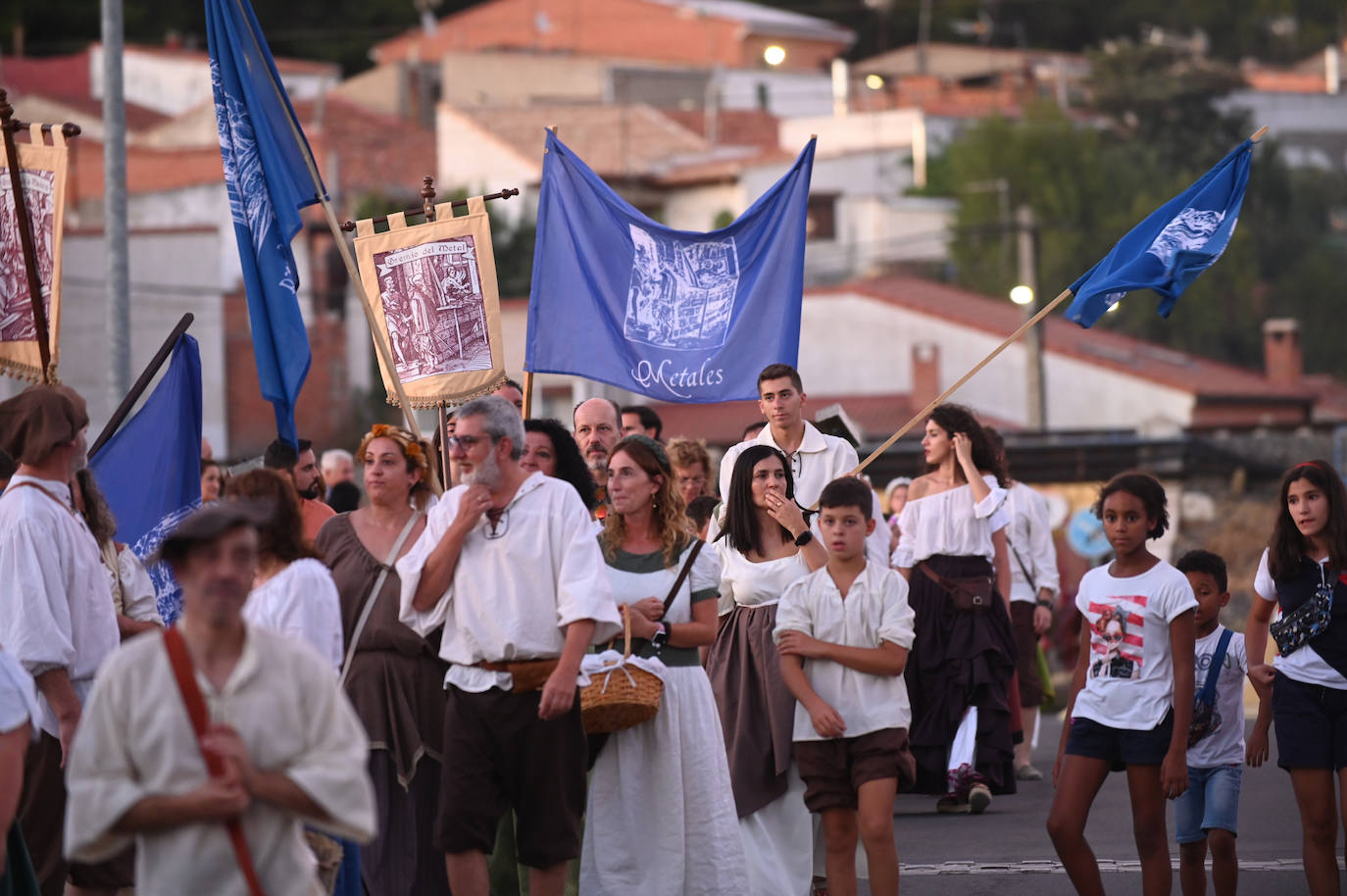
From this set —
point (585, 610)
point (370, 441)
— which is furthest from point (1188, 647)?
point (370, 441)

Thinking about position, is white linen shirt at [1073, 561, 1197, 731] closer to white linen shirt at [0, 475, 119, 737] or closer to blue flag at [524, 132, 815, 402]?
blue flag at [524, 132, 815, 402]

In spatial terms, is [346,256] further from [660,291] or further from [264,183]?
[660,291]

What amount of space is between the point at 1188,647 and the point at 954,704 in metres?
3.51

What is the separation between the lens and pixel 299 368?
898 centimetres

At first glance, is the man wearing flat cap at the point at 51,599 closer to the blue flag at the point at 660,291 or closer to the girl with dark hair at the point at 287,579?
the girl with dark hair at the point at 287,579

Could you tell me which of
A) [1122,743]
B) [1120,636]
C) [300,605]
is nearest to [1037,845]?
[1122,743]

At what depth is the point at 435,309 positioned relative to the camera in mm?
9406

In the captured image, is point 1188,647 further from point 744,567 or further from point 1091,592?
point 744,567

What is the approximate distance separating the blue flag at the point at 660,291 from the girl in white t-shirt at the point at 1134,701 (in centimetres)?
274

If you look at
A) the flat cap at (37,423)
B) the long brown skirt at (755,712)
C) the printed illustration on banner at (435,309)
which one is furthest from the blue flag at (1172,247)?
the flat cap at (37,423)

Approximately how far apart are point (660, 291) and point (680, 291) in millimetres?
118

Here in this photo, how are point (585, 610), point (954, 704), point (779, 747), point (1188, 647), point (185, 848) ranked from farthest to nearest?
point (954, 704), point (779, 747), point (1188, 647), point (585, 610), point (185, 848)

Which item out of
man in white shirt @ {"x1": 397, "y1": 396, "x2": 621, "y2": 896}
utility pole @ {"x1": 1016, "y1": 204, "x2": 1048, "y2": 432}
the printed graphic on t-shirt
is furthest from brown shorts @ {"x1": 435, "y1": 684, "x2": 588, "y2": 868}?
utility pole @ {"x1": 1016, "y1": 204, "x2": 1048, "y2": 432}

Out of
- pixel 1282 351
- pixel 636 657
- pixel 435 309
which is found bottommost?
pixel 636 657
